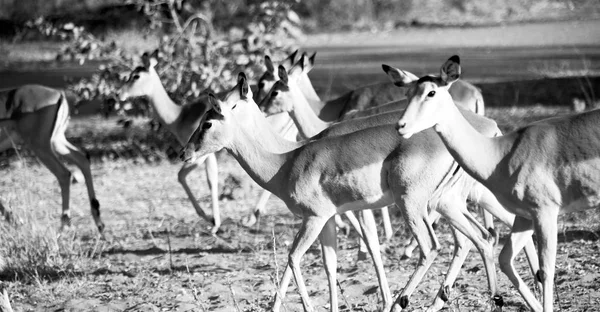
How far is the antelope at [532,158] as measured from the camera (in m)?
5.57

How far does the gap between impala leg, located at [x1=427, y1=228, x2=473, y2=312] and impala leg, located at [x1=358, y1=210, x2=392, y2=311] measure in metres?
0.32

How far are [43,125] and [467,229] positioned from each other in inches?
235

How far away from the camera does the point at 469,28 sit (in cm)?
2423

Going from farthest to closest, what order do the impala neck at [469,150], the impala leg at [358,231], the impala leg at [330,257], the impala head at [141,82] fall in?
the impala head at [141,82] → the impala leg at [358,231] → the impala leg at [330,257] → the impala neck at [469,150]

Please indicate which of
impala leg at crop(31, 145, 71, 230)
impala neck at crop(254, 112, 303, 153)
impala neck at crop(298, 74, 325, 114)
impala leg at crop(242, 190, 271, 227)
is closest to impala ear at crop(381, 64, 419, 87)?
impala neck at crop(254, 112, 303, 153)

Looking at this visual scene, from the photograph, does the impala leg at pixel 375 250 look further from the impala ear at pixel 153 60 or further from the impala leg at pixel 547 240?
the impala ear at pixel 153 60

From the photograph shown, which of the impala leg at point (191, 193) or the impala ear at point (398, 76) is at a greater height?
the impala ear at point (398, 76)

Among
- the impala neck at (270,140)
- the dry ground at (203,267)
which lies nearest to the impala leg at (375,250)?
the dry ground at (203,267)

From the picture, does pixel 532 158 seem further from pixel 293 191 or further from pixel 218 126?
pixel 218 126

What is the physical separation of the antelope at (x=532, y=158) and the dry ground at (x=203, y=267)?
90cm

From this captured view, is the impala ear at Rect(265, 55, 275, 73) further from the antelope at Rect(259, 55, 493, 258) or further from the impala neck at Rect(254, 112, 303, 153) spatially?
the impala neck at Rect(254, 112, 303, 153)

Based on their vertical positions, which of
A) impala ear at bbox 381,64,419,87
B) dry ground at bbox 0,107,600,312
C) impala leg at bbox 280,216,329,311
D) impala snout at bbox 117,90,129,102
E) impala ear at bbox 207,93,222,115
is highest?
impala ear at bbox 381,64,419,87

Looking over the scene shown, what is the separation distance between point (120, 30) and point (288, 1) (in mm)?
14971

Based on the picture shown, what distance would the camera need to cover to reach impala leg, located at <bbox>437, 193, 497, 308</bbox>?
6457 millimetres
